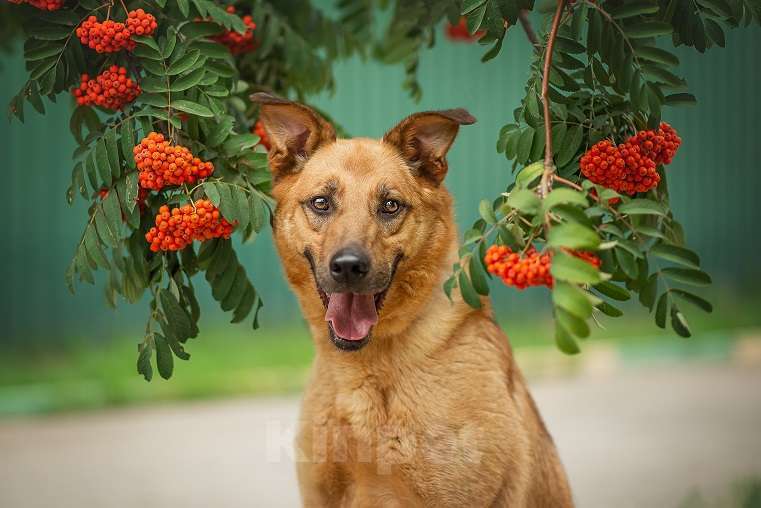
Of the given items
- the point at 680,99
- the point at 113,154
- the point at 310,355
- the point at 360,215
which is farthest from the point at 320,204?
the point at 310,355

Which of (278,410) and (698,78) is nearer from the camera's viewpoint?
(278,410)

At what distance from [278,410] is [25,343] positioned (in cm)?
273

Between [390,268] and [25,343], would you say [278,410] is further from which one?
[390,268]

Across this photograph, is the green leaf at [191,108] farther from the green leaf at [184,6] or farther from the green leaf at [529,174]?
the green leaf at [529,174]

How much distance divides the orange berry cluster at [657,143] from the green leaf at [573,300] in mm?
752

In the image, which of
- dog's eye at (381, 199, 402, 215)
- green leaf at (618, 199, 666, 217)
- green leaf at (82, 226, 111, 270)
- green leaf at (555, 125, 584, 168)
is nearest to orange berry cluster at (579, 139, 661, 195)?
green leaf at (555, 125, 584, 168)

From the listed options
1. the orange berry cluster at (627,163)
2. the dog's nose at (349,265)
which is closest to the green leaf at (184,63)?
the dog's nose at (349,265)

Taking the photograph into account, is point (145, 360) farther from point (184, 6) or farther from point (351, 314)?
point (184, 6)

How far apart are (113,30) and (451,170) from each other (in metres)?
6.81

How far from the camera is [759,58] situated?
416 inches

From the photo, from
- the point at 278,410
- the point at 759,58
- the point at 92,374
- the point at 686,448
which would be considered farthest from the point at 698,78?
the point at 92,374

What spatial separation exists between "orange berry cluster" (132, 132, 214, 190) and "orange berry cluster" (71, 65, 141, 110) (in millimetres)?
247

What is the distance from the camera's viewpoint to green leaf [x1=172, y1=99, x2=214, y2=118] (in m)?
3.15

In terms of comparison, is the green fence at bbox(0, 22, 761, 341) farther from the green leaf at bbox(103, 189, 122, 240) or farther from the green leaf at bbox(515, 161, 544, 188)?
the green leaf at bbox(515, 161, 544, 188)
